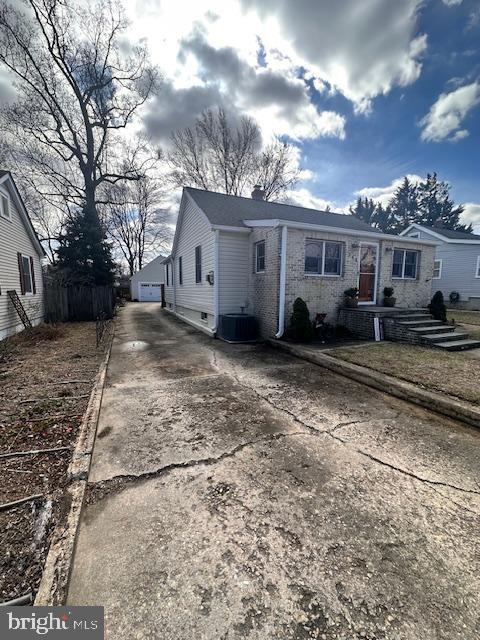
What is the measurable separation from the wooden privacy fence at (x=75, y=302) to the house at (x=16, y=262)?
1.67 ft

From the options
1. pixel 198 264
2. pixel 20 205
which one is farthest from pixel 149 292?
pixel 198 264

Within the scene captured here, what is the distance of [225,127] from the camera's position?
857 inches

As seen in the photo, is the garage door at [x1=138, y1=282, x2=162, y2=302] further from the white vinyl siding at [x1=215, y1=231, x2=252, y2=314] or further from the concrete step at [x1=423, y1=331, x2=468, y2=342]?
the concrete step at [x1=423, y1=331, x2=468, y2=342]

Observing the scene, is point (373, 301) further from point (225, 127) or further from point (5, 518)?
point (225, 127)

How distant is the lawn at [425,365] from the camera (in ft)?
14.4

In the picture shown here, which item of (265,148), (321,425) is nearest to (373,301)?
(321,425)

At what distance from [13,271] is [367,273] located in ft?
42.7

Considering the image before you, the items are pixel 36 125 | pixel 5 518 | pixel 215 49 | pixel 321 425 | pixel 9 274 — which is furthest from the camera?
pixel 36 125

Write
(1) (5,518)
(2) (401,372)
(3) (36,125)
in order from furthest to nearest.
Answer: (3) (36,125) → (2) (401,372) → (1) (5,518)

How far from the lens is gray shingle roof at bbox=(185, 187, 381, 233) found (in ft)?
31.8

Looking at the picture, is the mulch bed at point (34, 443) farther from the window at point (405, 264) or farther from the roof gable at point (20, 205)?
the window at point (405, 264)

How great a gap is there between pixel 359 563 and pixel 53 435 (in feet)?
11.0

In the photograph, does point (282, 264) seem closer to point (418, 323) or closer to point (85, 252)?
point (418, 323)

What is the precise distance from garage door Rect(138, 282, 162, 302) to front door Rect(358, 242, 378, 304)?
87.4 ft
